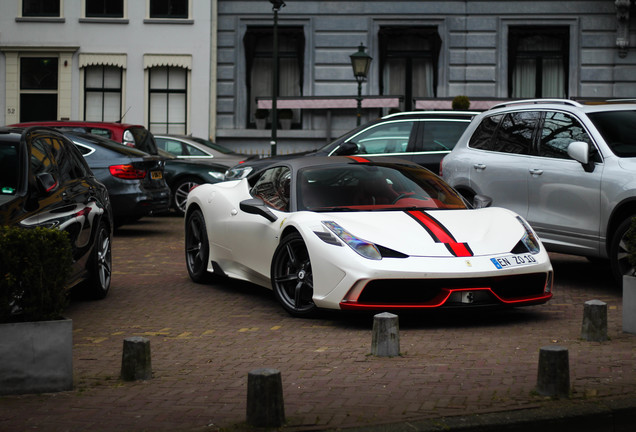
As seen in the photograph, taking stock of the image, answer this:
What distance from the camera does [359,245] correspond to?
27.1 ft

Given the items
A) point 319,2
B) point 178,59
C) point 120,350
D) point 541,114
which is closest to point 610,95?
point 319,2

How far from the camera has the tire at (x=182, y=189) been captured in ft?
66.3

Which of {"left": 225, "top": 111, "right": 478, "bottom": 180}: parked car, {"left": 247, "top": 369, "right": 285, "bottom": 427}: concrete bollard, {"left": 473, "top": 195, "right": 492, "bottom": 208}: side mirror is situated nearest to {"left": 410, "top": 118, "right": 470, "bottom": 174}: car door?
{"left": 225, "top": 111, "right": 478, "bottom": 180}: parked car

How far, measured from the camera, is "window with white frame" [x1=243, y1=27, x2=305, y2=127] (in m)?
31.3

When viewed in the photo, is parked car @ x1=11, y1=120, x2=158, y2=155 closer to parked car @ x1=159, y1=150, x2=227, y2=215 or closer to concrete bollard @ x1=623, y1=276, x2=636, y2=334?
parked car @ x1=159, y1=150, x2=227, y2=215

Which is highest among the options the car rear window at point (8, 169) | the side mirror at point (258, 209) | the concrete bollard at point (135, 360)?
the car rear window at point (8, 169)

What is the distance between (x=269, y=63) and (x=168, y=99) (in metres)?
3.16

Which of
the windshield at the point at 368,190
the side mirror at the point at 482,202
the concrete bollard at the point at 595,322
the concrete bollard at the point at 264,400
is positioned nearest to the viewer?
the concrete bollard at the point at 264,400

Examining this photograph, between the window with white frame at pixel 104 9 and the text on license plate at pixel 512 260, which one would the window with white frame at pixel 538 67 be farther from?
the text on license plate at pixel 512 260

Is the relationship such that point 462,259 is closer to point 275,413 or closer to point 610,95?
point 275,413

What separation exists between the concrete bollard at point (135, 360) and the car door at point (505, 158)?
566 centimetres

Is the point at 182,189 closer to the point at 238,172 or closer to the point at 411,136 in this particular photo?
the point at 238,172

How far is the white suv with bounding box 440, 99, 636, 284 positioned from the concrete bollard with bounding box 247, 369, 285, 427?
534 cm

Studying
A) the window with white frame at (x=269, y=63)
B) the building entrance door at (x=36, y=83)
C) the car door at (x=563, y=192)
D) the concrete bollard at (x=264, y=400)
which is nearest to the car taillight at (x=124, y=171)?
the car door at (x=563, y=192)
